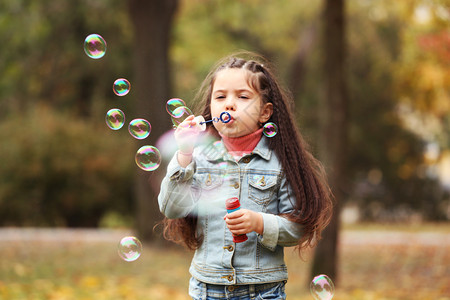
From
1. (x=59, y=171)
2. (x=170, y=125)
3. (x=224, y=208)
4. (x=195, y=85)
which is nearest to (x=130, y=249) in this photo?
(x=224, y=208)

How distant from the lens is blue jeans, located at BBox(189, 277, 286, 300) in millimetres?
2393

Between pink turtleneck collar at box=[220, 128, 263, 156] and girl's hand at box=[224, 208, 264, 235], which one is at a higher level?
pink turtleneck collar at box=[220, 128, 263, 156]

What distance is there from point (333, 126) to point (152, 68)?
3361 mm

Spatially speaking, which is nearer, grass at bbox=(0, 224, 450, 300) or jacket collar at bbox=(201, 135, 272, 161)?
jacket collar at bbox=(201, 135, 272, 161)

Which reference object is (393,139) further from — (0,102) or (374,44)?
(0,102)

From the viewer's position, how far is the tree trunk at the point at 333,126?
6.26 meters

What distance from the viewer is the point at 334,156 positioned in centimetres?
639

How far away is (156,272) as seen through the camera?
288 inches

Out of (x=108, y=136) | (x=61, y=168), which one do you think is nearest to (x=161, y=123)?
(x=61, y=168)

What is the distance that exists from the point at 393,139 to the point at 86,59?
877 centimetres

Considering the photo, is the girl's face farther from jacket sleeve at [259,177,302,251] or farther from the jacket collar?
jacket sleeve at [259,177,302,251]

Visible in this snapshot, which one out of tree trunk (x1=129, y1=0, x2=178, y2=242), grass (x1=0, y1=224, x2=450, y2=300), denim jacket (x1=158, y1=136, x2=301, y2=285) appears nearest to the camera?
denim jacket (x1=158, y1=136, x2=301, y2=285)

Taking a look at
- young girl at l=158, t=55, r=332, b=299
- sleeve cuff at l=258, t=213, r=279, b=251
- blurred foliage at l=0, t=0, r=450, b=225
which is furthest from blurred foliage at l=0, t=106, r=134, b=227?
sleeve cuff at l=258, t=213, r=279, b=251

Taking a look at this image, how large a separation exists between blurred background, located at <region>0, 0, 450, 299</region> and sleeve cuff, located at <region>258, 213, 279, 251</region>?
823mm
